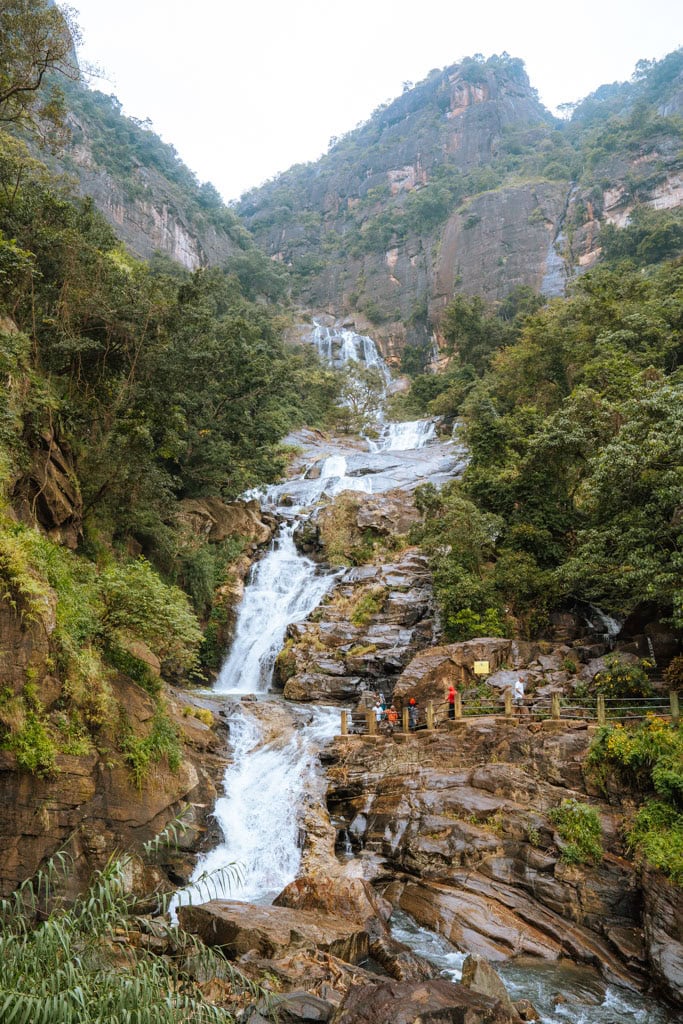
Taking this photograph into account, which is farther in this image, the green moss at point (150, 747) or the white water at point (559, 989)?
the green moss at point (150, 747)

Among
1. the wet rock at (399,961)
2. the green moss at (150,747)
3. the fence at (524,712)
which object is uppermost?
the green moss at (150,747)

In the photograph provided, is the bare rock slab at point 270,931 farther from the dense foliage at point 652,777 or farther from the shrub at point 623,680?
the shrub at point 623,680

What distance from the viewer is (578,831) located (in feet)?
36.3

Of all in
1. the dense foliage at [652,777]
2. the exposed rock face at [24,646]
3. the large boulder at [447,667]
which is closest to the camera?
the exposed rock face at [24,646]

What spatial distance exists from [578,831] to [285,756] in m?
7.12

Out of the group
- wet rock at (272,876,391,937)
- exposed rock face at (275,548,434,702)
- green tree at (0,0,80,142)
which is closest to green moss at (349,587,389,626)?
exposed rock face at (275,548,434,702)

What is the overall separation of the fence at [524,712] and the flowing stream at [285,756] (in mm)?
1243

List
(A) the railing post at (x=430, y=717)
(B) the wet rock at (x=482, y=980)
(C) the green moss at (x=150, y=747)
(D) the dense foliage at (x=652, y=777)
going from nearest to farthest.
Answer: (B) the wet rock at (x=482, y=980) → (D) the dense foliage at (x=652, y=777) → (C) the green moss at (x=150, y=747) → (A) the railing post at (x=430, y=717)

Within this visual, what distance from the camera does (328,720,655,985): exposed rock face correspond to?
980 centimetres

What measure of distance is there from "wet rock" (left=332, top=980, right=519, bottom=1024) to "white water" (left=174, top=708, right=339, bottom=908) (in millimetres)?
4252

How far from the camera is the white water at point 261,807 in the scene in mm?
11797

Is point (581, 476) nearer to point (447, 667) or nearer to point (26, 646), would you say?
point (447, 667)

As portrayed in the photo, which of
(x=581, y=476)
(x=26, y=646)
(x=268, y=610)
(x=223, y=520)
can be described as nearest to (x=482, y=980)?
(x=26, y=646)

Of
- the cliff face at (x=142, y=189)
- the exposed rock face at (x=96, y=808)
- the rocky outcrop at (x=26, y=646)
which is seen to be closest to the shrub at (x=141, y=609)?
the exposed rock face at (x=96, y=808)
